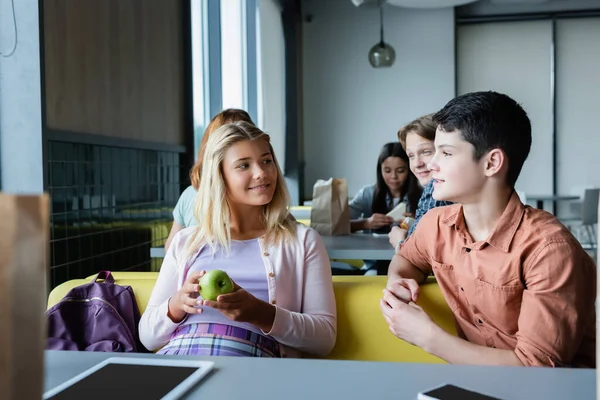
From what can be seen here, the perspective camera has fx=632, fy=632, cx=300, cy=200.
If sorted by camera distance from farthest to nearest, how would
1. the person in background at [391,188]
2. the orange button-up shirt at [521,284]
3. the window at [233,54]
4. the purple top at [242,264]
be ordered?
the window at [233,54] < the person in background at [391,188] < the purple top at [242,264] < the orange button-up shirt at [521,284]

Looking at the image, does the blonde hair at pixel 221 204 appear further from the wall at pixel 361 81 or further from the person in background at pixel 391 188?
the wall at pixel 361 81

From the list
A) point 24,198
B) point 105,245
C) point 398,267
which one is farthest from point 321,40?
point 24,198

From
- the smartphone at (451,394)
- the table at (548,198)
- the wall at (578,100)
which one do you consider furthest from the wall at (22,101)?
the wall at (578,100)

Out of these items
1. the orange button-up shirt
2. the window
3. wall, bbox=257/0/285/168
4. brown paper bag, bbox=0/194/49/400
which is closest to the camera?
brown paper bag, bbox=0/194/49/400

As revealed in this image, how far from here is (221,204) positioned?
1.83 m

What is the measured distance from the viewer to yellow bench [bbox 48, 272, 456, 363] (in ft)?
5.61

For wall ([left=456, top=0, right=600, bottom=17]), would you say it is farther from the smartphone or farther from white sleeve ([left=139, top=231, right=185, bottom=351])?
the smartphone

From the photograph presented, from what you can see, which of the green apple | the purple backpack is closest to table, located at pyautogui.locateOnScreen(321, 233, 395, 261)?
the purple backpack

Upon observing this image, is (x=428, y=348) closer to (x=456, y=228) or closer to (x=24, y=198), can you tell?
(x=456, y=228)

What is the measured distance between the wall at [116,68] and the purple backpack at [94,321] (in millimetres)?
1028

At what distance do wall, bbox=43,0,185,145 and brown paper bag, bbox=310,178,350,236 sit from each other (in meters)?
1.10

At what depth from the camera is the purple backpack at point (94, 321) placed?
5.63ft

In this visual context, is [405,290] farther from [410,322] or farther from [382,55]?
[382,55]

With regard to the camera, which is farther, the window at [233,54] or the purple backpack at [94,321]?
the window at [233,54]
